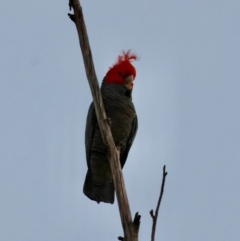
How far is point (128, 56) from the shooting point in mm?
7859

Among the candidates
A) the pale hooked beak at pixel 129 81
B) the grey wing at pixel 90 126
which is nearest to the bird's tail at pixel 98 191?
the grey wing at pixel 90 126

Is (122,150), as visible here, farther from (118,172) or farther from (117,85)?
(118,172)

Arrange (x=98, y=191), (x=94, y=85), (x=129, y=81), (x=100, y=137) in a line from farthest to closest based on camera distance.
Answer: (x=129, y=81)
(x=98, y=191)
(x=100, y=137)
(x=94, y=85)

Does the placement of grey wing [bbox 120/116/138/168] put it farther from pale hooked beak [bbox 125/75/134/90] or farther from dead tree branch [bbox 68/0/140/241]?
dead tree branch [bbox 68/0/140/241]

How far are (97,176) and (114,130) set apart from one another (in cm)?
65

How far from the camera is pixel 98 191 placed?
24.4 feet

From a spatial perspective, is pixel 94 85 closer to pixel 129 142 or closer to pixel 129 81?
pixel 129 81

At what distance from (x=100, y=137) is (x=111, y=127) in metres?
0.29

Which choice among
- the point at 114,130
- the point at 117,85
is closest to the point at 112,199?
the point at 114,130

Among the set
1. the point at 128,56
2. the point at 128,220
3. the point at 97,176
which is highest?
the point at 128,56

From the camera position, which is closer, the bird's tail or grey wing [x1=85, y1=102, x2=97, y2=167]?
grey wing [x1=85, y1=102, x2=97, y2=167]

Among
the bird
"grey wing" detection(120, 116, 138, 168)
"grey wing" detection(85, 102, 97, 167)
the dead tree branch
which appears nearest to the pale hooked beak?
the bird

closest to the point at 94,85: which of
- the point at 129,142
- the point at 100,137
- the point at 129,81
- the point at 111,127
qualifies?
the point at 100,137

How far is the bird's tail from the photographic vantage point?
→ 7.36 meters
